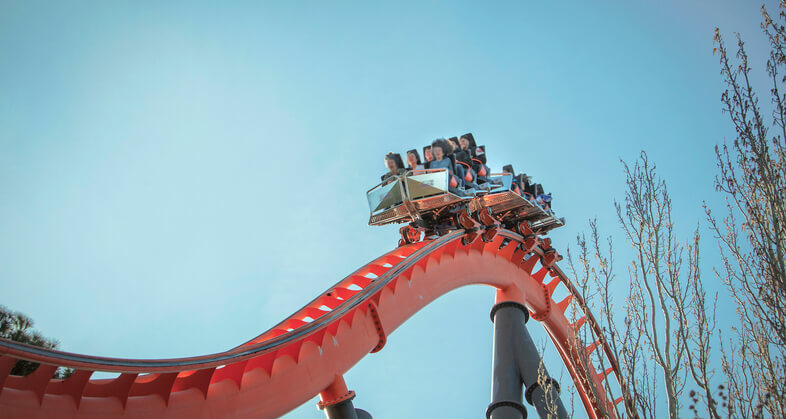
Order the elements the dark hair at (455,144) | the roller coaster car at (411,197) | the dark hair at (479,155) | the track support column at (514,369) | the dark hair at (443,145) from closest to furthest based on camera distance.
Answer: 1. the roller coaster car at (411,197)
2. the track support column at (514,369)
3. the dark hair at (443,145)
4. the dark hair at (455,144)
5. the dark hair at (479,155)

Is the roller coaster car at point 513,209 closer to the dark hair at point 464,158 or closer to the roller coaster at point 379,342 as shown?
the roller coaster at point 379,342

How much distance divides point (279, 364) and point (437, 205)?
421 cm

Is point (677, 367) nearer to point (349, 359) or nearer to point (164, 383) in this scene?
point (349, 359)

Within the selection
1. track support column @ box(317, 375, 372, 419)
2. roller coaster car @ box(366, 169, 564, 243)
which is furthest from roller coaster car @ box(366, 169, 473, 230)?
track support column @ box(317, 375, 372, 419)

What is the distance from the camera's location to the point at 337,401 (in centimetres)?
596

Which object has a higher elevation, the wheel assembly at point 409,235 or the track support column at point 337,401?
the wheel assembly at point 409,235

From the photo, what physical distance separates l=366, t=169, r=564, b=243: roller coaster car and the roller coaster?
0.06ft

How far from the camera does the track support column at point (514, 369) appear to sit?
8602 millimetres

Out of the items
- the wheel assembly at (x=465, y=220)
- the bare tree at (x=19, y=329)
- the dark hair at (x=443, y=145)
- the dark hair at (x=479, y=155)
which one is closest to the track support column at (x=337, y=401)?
the bare tree at (x=19, y=329)

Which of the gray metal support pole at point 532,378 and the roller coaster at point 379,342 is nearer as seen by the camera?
the roller coaster at point 379,342

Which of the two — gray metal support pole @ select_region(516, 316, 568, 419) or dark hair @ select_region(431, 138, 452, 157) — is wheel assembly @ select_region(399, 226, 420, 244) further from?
gray metal support pole @ select_region(516, 316, 568, 419)

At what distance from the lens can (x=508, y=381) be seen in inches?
361

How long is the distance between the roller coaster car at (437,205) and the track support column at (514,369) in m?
1.80

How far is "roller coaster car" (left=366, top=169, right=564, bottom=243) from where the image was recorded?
834cm
